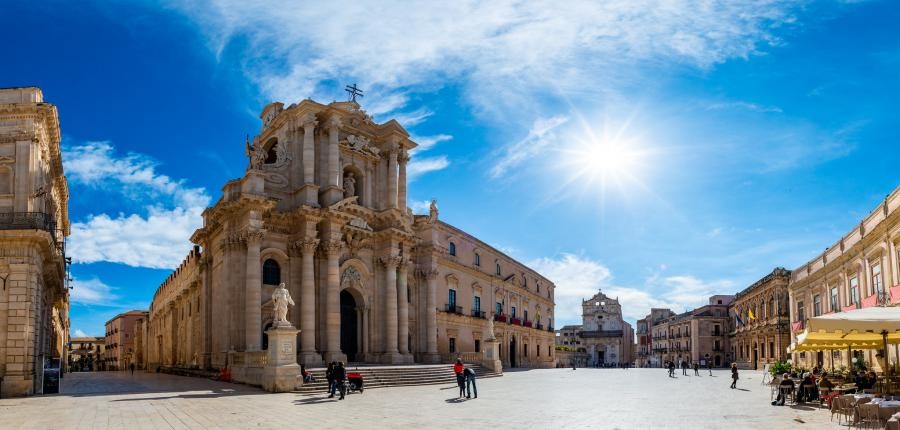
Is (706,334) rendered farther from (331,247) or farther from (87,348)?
(87,348)

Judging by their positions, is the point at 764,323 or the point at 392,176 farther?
the point at 764,323

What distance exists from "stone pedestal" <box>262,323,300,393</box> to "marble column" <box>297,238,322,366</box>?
270 inches

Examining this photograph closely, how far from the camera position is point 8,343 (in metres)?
24.0

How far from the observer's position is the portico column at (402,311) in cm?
3888

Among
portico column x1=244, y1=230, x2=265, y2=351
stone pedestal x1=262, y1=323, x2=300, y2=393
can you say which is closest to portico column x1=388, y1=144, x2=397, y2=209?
portico column x1=244, y1=230, x2=265, y2=351

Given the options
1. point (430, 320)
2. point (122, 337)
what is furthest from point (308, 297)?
point (122, 337)

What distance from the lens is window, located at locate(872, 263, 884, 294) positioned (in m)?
30.1

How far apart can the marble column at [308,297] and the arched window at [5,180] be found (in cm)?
1259

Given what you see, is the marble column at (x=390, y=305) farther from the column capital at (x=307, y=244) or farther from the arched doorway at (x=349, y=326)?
the column capital at (x=307, y=244)

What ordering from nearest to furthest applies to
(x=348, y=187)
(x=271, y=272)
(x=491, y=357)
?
(x=271, y=272)
(x=348, y=187)
(x=491, y=357)

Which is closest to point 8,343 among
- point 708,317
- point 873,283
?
point 873,283

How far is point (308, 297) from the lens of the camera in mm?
33969

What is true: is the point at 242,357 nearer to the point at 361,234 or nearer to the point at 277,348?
the point at 277,348

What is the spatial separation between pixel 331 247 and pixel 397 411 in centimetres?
1732
